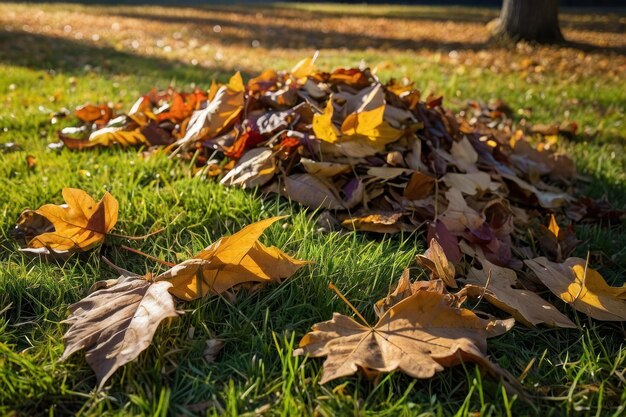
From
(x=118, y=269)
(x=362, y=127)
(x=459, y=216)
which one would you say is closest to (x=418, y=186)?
(x=459, y=216)

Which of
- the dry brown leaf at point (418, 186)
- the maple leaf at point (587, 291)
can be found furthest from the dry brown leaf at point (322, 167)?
the maple leaf at point (587, 291)

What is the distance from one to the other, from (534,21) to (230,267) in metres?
7.98

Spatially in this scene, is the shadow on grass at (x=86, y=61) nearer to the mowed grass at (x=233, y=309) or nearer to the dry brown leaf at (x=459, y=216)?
the mowed grass at (x=233, y=309)

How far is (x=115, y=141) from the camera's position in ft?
9.00

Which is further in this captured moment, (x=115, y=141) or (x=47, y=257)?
(x=115, y=141)

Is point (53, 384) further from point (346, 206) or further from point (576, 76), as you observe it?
point (576, 76)

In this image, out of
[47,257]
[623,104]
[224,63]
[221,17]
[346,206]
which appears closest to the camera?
[47,257]

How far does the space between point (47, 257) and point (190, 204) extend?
21.3 inches

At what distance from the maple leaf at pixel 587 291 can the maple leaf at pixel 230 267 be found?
0.80 meters

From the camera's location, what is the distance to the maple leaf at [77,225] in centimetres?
169

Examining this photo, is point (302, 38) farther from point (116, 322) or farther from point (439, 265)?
point (116, 322)

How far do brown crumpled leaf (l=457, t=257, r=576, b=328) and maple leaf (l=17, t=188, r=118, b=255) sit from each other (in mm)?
1120

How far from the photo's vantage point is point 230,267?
1.52 meters

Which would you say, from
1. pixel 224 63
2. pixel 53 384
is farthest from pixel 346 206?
pixel 224 63
